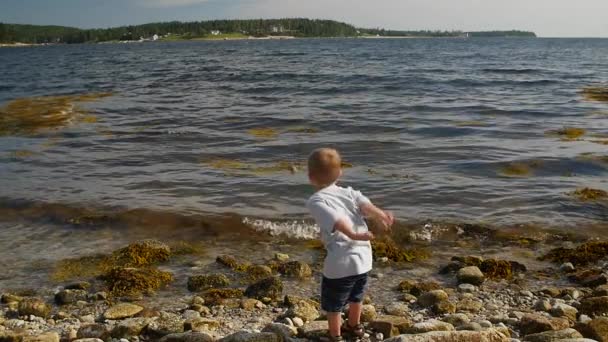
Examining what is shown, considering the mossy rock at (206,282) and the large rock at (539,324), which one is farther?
the mossy rock at (206,282)

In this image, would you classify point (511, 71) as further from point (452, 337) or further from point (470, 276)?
point (452, 337)

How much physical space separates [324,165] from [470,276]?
11.7ft

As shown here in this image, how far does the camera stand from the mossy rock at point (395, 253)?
8812 millimetres

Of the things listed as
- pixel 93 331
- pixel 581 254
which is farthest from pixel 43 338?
pixel 581 254

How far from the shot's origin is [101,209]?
38.0ft

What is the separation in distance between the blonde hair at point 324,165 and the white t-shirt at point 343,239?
114 mm

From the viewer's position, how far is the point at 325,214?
5.04m

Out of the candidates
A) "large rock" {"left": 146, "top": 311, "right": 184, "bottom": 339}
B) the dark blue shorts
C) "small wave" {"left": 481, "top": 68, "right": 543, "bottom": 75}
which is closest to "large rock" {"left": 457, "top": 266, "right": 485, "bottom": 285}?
the dark blue shorts

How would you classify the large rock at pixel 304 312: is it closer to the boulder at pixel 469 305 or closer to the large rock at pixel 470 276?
the boulder at pixel 469 305

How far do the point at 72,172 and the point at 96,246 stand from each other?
20.3ft

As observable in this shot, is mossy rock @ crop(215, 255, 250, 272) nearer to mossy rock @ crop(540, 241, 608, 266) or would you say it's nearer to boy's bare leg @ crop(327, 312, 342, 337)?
boy's bare leg @ crop(327, 312, 342, 337)

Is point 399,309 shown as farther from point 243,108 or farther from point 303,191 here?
point 243,108

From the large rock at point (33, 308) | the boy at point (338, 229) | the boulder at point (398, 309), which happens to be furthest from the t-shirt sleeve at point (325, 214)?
the large rock at point (33, 308)

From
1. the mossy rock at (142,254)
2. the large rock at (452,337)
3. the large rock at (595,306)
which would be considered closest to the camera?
the large rock at (452,337)
